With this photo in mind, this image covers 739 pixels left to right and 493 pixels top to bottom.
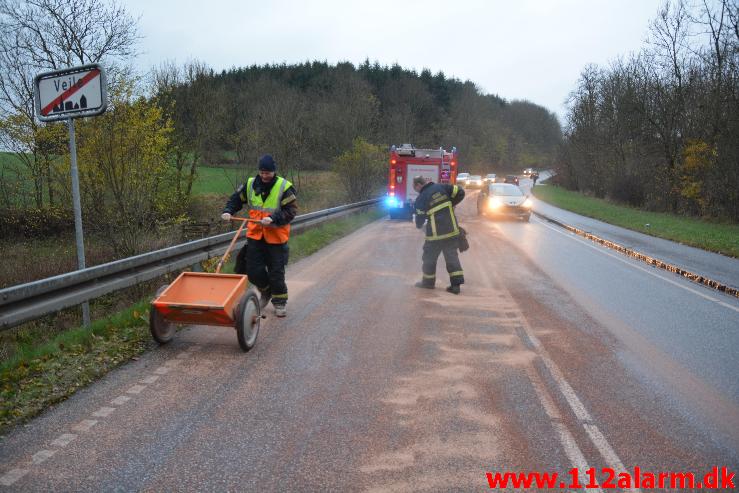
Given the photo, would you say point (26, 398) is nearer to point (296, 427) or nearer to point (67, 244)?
point (296, 427)

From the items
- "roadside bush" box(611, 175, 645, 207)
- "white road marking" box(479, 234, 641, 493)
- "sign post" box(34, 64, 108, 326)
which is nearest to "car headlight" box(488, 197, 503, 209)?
"white road marking" box(479, 234, 641, 493)

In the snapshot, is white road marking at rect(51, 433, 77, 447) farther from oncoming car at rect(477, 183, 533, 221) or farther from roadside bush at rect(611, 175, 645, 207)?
roadside bush at rect(611, 175, 645, 207)

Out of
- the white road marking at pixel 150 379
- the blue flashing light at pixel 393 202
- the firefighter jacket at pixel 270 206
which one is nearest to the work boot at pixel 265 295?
the firefighter jacket at pixel 270 206

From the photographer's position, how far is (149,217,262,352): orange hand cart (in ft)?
16.9

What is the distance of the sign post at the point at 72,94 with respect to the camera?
17.3 ft

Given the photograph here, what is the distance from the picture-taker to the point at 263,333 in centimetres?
611

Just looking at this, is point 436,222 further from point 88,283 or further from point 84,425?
point 84,425

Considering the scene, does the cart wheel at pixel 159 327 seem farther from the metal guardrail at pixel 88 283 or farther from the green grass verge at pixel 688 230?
the green grass verge at pixel 688 230

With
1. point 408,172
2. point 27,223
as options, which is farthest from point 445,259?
point 27,223

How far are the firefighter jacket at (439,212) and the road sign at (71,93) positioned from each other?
4.84 m

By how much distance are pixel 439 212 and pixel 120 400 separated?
5.63 meters

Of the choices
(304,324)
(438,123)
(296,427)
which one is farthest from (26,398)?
(438,123)

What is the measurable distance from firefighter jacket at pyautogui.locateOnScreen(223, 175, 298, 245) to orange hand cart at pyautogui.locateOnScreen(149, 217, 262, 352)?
92 centimetres

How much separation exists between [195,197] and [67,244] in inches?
342
